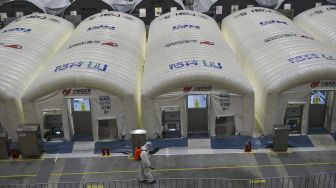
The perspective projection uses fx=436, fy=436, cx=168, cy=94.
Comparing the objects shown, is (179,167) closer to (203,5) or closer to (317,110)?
(317,110)

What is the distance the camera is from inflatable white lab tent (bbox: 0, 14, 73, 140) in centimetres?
2067

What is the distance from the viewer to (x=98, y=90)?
20.3 meters

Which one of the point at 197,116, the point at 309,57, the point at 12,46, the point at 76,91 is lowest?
the point at 197,116

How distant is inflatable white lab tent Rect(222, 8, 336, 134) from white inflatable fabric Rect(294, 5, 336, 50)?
334 centimetres

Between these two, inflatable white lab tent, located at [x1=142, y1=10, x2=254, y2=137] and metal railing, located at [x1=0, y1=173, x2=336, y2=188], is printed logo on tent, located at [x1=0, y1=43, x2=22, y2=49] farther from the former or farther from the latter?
metal railing, located at [x1=0, y1=173, x2=336, y2=188]

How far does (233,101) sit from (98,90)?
637 cm

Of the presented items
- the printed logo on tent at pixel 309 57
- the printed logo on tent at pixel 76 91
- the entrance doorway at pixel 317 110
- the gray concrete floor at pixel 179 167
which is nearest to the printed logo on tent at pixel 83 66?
the printed logo on tent at pixel 76 91

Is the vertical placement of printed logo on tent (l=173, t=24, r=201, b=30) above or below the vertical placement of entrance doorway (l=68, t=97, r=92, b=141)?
above

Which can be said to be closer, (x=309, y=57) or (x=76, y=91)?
(x=76, y=91)

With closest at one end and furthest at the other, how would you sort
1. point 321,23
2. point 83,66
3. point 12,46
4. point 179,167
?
1. point 179,167
2. point 83,66
3. point 12,46
4. point 321,23

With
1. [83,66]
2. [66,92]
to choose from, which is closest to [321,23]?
[83,66]

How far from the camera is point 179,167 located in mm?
19344

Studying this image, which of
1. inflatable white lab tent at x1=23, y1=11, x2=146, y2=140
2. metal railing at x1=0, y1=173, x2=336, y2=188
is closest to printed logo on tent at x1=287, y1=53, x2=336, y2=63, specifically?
metal railing at x1=0, y1=173, x2=336, y2=188

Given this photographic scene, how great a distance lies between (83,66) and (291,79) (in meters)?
9.70
